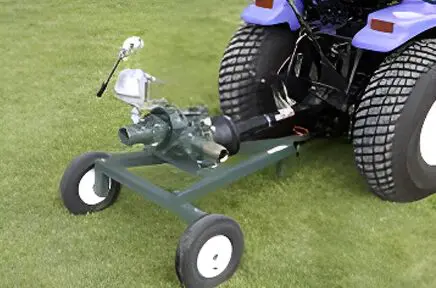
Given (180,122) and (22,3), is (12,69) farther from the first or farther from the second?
(180,122)

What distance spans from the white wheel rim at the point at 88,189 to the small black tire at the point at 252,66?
70 cm

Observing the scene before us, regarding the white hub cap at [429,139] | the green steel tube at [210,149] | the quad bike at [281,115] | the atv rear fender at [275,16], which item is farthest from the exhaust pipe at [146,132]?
the white hub cap at [429,139]

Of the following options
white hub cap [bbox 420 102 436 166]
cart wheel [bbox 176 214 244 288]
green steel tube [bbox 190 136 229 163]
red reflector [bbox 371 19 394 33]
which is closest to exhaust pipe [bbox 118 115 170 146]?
green steel tube [bbox 190 136 229 163]

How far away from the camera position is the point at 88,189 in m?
2.69

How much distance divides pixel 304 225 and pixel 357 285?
1.37ft

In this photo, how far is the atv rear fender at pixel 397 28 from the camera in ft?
8.32

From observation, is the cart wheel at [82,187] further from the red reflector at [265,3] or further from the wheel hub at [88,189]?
the red reflector at [265,3]

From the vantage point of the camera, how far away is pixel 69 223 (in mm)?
2662

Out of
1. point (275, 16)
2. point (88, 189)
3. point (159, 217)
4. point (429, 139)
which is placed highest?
point (275, 16)

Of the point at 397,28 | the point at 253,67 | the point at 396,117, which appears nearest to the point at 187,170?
the point at 253,67

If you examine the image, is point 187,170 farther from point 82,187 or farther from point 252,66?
point 252,66

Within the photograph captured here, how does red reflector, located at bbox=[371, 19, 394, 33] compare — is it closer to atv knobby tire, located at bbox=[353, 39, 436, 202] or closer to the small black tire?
atv knobby tire, located at bbox=[353, 39, 436, 202]

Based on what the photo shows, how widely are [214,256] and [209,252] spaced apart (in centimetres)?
3

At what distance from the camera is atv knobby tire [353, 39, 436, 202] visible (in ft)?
8.56
